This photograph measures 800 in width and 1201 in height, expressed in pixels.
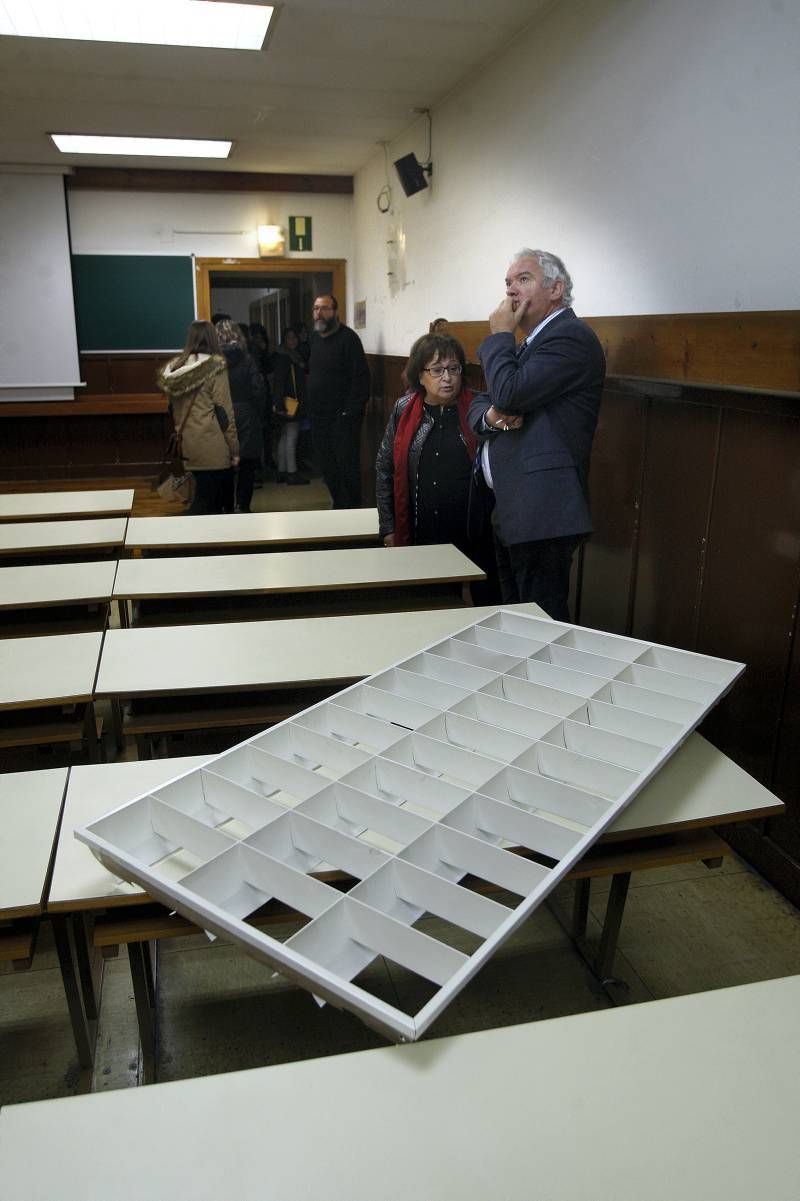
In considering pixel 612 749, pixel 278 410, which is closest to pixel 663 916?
pixel 612 749

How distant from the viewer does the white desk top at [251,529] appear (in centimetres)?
344

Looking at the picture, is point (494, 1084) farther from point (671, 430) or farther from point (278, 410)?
point (278, 410)

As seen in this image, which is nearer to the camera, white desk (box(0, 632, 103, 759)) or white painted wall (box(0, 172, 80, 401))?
white desk (box(0, 632, 103, 759))

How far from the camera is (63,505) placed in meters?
4.10

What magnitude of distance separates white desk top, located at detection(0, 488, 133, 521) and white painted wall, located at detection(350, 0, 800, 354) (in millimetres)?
2160

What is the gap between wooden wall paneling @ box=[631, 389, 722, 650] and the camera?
2688 millimetres

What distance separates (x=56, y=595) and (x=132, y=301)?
6012mm

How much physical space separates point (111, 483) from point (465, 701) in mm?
7054

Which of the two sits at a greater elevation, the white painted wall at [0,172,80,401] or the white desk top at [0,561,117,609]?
the white painted wall at [0,172,80,401]

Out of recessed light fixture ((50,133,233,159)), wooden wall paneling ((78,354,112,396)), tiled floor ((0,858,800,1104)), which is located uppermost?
recessed light fixture ((50,133,233,159))

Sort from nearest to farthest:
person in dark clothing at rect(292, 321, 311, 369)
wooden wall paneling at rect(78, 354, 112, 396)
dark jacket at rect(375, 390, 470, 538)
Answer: dark jacket at rect(375, 390, 470, 538)
wooden wall paneling at rect(78, 354, 112, 396)
person in dark clothing at rect(292, 321, 311, 369)

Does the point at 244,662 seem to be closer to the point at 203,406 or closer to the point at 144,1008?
the point at 144,1008

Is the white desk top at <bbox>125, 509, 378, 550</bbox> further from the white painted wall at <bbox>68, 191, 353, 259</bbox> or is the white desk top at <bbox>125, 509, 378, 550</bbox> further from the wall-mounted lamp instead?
the white painted wall at <bbox>68, 191, 353, 259</bbox>

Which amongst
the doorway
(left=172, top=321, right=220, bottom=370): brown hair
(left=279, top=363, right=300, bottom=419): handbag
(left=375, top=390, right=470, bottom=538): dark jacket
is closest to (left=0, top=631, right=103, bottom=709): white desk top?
(left=375, top=390, right=470, bottom=538): dark jacket
